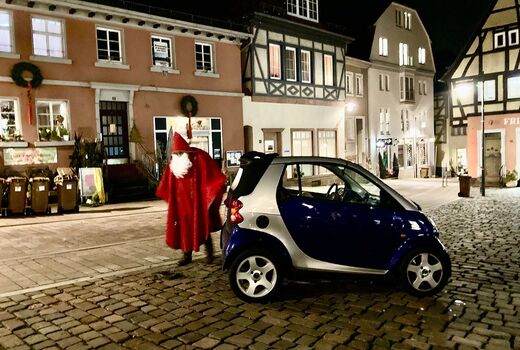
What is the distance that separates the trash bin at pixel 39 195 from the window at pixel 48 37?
539 cm

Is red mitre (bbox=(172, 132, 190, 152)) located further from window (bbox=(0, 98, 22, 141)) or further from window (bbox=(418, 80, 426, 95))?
window (bbox=(418, 80, 426, 95))

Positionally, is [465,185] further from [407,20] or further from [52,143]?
[407,20]

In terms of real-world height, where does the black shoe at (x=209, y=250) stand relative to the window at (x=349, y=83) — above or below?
below

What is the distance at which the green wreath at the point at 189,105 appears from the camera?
20.4 metres

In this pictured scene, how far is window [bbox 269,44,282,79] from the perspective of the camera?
2409 cm

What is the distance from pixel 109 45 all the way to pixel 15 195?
25.0 feet

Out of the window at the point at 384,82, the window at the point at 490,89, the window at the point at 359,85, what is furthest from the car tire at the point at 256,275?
the window at the point at 384,82

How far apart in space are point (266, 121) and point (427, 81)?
20.1 meters

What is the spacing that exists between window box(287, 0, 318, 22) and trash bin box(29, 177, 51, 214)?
1635cm

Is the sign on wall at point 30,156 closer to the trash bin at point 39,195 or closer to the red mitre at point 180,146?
the trash bin at point 39,195

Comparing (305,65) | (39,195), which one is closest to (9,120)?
(39,195)

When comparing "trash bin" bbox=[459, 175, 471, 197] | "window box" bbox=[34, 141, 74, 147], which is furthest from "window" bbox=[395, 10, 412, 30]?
"window box" bbox=[34, 141, 74, 147]

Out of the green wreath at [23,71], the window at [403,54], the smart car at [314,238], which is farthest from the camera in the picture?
the window at [403,54]

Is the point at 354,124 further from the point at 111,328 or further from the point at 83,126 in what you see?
the point at 111,328
